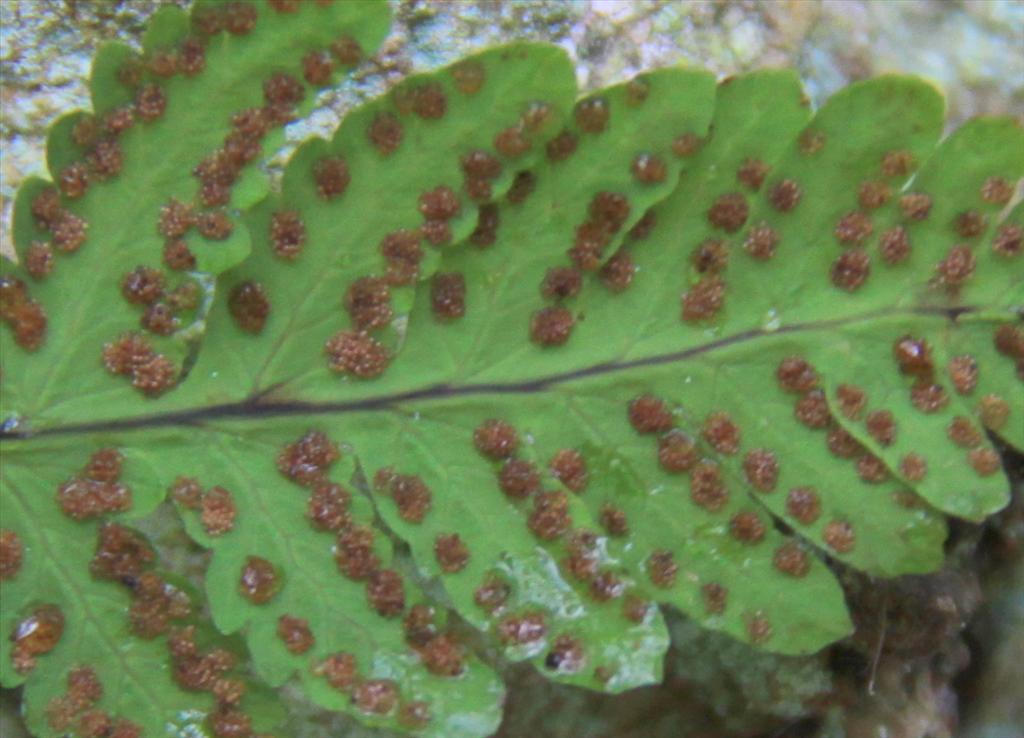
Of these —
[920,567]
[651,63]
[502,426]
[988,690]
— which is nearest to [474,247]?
[502,426]

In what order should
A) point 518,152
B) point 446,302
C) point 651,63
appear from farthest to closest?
point 651,63 → point 446,302 → point 518,152

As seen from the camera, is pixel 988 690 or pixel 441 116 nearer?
pixel 441 116

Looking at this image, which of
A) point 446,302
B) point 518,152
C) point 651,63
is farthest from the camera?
point 651,63

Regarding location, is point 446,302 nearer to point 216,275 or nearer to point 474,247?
point 474,247

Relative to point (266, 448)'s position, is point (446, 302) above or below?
above
